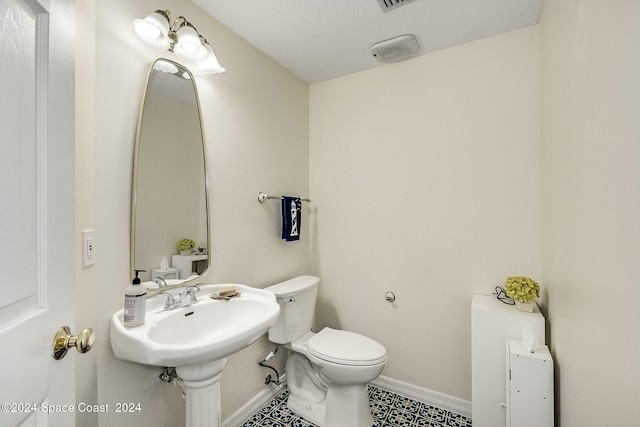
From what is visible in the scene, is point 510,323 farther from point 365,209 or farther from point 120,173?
point 120,173

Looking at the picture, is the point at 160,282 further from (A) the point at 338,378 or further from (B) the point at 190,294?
(A) the point at 338,378

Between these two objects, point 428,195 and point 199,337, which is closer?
point 199,337

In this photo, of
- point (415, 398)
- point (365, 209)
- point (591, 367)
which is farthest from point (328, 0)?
point (415, 398)

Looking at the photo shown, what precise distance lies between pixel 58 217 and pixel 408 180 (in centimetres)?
186

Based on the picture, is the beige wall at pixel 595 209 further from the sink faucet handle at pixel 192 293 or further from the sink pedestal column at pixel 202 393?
the sink faucet handle at pixel 192 293

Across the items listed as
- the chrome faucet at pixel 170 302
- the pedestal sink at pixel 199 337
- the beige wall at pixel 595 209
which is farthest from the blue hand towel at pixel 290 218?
the beige wall at pixel 595 209

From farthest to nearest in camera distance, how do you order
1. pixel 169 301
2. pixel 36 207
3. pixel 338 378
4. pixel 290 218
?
pixel 290 218 < pixel 338 378 < pixel 169 301 < pixel 36 207

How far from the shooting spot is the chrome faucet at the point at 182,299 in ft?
4.27

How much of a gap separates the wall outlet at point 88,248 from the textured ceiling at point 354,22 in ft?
4.19

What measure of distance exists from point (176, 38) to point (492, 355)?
2.23 metres

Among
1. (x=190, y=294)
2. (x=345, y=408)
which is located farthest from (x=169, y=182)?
(x=345, y=408)

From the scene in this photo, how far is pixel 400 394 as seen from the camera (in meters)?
2.01

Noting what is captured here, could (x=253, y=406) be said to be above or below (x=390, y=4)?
below

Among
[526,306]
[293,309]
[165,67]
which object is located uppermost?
[165,67]
